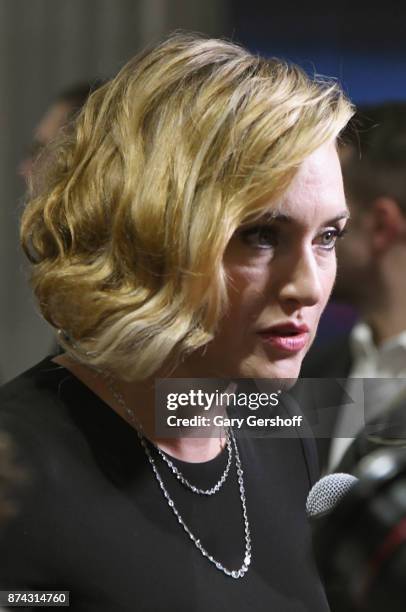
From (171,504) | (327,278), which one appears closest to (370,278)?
(327,278)

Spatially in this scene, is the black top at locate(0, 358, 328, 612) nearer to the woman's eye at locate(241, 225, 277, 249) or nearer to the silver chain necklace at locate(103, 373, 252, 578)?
A: the silver chain necklace at locate(103, 373, 252, 578)

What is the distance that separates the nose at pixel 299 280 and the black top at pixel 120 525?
0.18 meters

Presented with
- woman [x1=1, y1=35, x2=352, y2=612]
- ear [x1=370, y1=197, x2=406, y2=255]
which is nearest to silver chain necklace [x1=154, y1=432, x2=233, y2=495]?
woman [x1=1, y1=35, x2=352, y2=612]

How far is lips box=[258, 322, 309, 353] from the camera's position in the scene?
34.6 inches

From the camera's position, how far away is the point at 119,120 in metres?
0.87

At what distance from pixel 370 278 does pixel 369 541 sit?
0.89 m

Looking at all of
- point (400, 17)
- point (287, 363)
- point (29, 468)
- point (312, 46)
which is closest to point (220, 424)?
point (287, 363)

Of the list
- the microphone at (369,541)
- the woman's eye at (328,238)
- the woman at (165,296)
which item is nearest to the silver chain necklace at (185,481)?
the woman at (165,296)

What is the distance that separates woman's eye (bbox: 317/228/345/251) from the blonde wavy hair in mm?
69

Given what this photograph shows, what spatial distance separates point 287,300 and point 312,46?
0.90 metres

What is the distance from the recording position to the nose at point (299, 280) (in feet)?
2.83

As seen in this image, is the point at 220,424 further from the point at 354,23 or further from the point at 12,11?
the point at 12,11

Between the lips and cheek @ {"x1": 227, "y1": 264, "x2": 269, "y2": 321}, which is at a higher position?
cheek @ {"x1": 227, "y1": 264, "x2": 269, "y2": 321}

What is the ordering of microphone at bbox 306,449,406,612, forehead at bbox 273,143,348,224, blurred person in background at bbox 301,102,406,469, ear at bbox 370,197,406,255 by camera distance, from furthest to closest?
ear at bbox 370,197,406,255
blurred person in background at bbox 301,102,406,469
forehead at bbox 273,143,348,224
microphone at bbox 306,449,406,612
